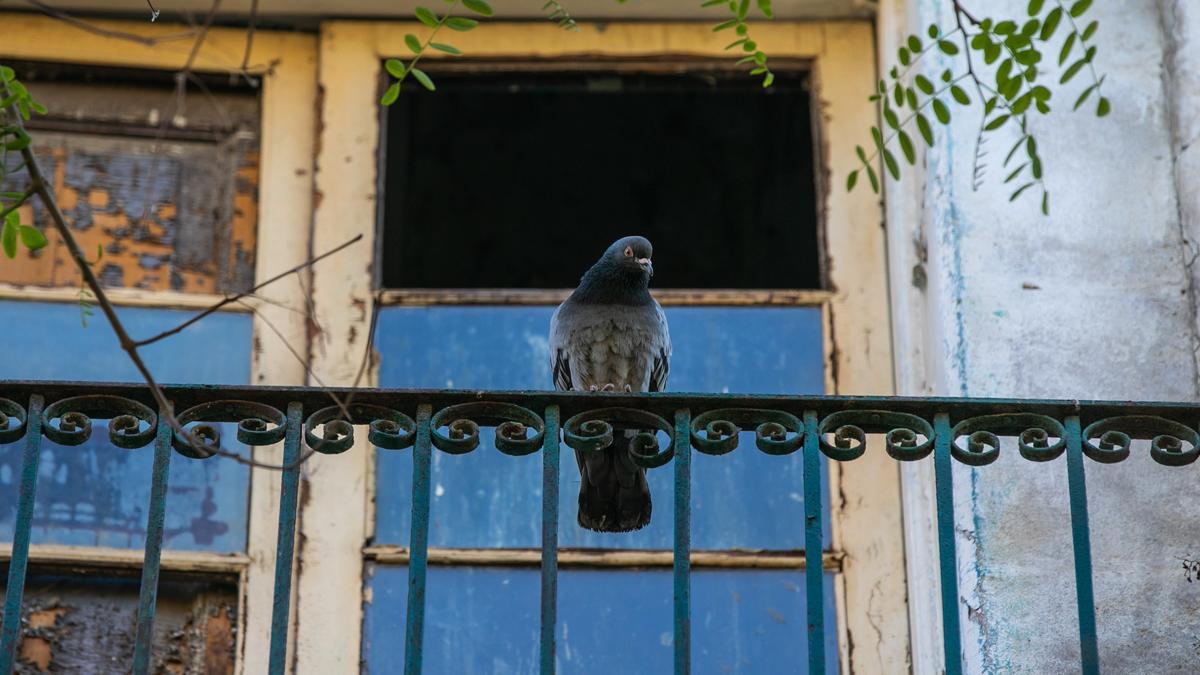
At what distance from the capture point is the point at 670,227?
7.95 metres

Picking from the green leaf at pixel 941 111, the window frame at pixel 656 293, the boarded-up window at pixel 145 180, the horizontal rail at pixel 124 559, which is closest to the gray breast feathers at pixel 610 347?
the window frame at pixel 656 293

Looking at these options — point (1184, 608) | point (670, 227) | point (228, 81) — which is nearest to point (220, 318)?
point (228, 81)

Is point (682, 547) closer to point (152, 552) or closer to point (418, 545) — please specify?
point (418, 545)

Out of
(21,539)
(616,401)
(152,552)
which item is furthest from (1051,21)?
(21,539)

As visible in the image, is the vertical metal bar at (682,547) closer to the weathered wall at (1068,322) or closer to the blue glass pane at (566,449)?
the weathered wall at (1068,322)

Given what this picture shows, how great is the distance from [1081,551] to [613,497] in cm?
143

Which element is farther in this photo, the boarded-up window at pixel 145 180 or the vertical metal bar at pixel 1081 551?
the boarded-up window at pixel 145 180

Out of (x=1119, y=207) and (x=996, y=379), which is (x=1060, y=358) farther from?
(x=1119, y=207)

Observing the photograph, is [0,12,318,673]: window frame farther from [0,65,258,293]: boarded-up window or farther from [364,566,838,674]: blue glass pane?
[364,566,838,674]: blue glass pane

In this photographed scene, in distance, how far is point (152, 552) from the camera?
3.49 meters

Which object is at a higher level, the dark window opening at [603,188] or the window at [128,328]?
the dark window opening at [603,188]

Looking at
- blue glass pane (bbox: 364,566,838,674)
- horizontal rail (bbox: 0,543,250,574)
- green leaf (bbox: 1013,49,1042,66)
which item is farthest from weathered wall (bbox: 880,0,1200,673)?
horizontal rail (bbox: 0,543,250,574)

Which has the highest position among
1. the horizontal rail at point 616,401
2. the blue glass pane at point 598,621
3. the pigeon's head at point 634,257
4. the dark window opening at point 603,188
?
the dark window opening at point 603,188

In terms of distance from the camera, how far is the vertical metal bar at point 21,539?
3.39 meters
